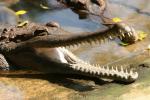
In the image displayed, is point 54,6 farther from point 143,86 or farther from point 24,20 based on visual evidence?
point 143,86

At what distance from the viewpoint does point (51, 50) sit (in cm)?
572

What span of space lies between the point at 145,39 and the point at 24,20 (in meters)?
2.16

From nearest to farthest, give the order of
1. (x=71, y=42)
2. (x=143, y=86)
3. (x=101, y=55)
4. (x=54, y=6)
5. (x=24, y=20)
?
(x=143, y=86) → (x=71, y=42) → (x=101, y=55) → (x=24, y=20) → (x=54, y=6)

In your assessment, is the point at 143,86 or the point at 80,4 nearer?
the point at 143,86

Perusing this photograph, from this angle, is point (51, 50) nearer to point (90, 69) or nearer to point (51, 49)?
point (51, 49)

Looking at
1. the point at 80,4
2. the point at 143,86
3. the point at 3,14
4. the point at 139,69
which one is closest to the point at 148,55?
the point at 139,69

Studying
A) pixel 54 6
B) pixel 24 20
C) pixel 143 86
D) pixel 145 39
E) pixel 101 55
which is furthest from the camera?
pixel 54 6

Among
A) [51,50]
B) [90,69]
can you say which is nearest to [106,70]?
[90,69]

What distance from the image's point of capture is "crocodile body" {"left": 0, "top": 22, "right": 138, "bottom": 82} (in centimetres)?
515

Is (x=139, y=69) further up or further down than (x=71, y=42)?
further down

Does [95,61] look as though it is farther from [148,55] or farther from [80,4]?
[80,4]

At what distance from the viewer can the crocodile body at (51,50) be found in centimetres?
515

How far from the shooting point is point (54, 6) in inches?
316

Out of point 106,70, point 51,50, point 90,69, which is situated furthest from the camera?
point 51,50
